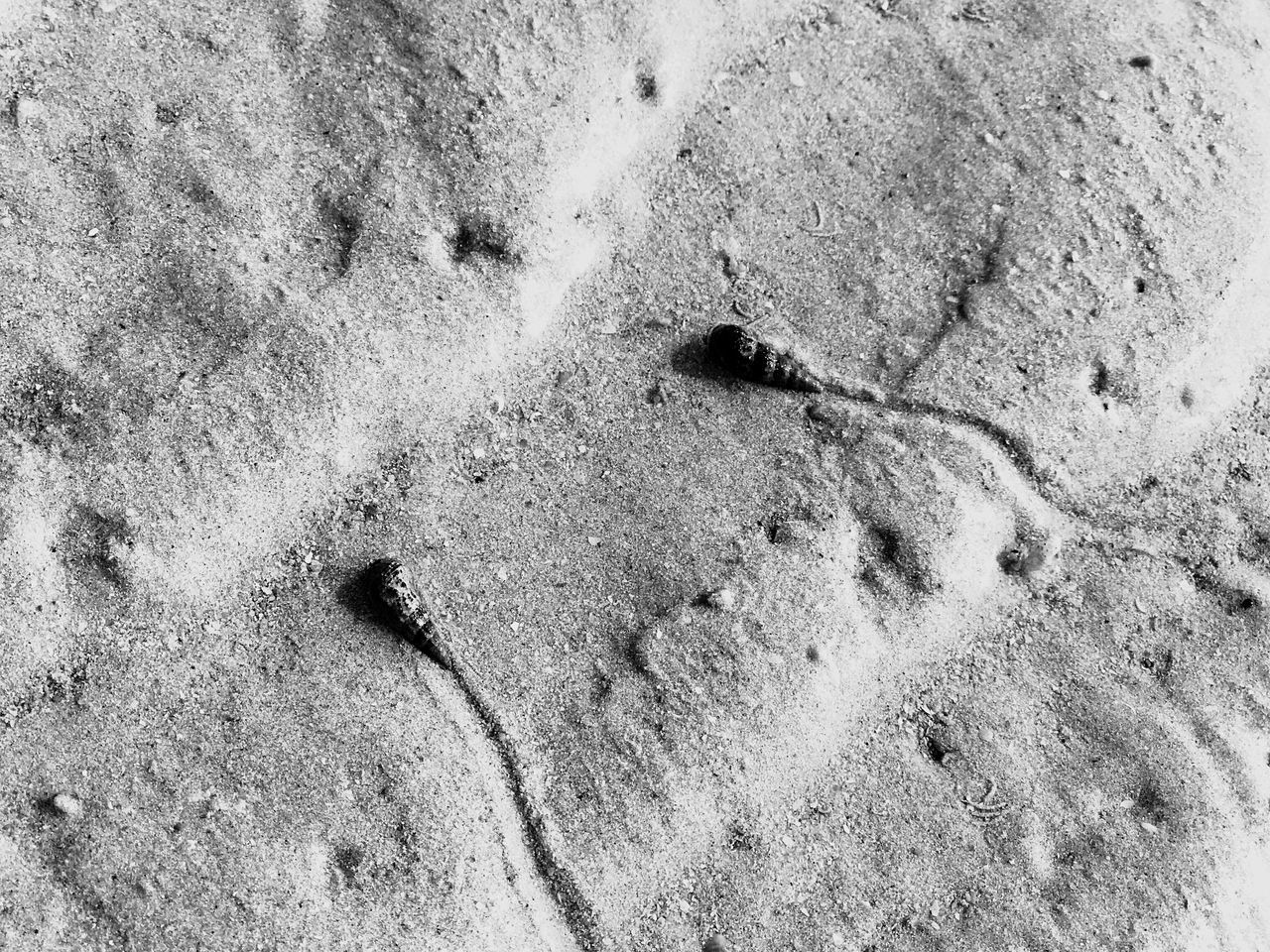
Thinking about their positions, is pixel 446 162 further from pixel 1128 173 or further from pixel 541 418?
pixel 1128 173

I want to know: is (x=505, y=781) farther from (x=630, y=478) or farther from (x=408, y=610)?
(x=630, y=478)

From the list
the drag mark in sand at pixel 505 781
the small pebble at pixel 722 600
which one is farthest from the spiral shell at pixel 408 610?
the small pebble at pixel 722 600

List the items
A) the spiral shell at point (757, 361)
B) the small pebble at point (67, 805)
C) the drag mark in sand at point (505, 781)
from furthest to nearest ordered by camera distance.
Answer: the spiral shell at point (757, 361) → the drag mark in sand at point (505, 781) → the small pebble at point (67, 805)

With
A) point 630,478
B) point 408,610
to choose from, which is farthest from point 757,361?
point 408,610

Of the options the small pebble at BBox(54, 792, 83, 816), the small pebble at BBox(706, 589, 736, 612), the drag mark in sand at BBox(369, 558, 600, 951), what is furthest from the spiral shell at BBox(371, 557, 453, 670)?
the small pebble at BBox(54, 792, 83, 816)

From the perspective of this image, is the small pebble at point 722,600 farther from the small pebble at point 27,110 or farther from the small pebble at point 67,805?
the small pebble at point 27,110

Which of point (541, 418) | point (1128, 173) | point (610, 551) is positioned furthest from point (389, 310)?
point (1128, 173)
